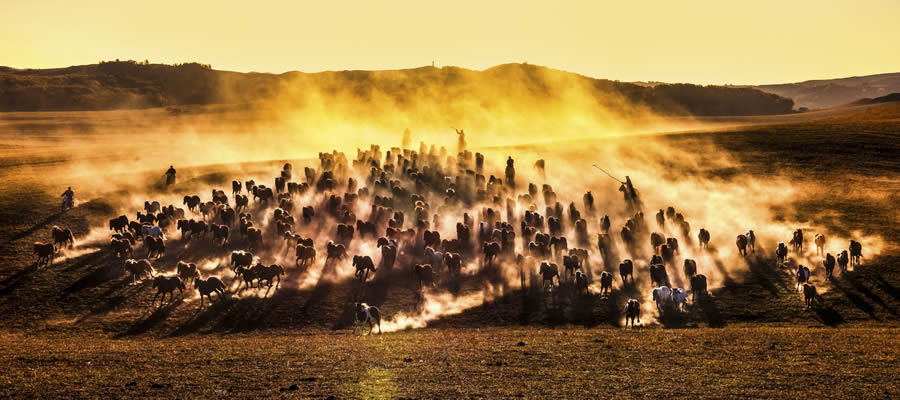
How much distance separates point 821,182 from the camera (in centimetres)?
5234

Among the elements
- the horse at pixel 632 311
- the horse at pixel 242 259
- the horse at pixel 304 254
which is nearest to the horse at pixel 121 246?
the horse at pixel 242 259

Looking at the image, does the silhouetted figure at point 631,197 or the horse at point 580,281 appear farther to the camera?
the silhouetted figure at point 631,197

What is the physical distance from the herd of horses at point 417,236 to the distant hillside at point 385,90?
10815cm

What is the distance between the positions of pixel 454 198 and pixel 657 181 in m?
19.4

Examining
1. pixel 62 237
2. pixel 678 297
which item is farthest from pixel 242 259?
pixel 678 297

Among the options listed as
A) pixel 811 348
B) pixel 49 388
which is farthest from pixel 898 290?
pixel 49 388

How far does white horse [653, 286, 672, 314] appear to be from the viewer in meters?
31.6

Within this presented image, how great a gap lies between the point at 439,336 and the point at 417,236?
50.9 ft

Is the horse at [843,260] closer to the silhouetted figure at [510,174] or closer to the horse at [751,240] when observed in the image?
the horse at [751,240]

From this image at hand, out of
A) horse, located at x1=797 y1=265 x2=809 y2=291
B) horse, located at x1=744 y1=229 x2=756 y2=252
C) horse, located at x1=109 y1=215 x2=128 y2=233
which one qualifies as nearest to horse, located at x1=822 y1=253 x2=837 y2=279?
horse, located at x1=797 y1=265 x2=809 y2=291

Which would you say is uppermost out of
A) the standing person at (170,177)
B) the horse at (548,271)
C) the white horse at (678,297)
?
the standing person at (170,177)

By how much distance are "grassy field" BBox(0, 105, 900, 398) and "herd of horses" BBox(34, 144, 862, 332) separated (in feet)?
4.03

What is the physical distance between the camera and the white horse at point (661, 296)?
31.6 m

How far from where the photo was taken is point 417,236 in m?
42.5
